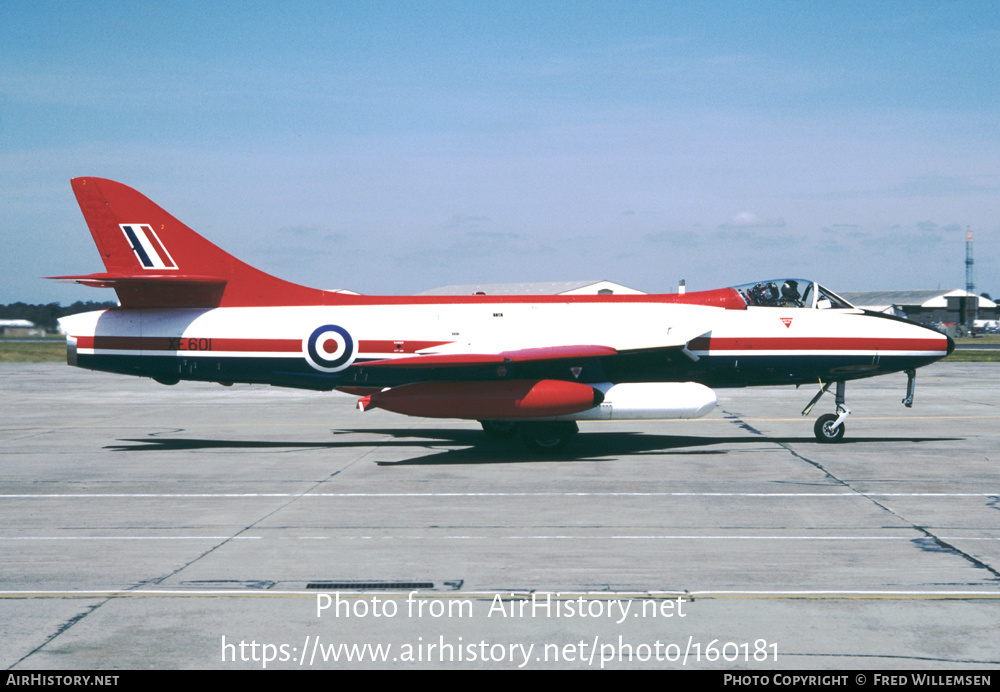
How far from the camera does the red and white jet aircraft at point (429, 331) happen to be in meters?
16.3

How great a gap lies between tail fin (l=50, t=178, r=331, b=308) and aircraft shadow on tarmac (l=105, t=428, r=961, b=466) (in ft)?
9.48

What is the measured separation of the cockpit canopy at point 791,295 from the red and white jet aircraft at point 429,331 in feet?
0.09

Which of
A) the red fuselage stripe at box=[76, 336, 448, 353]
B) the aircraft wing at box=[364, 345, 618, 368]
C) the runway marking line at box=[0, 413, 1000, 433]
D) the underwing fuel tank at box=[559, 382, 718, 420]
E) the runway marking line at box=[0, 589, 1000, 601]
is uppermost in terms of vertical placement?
the red fuselage stripe at box=[76, 336, 448, 353]

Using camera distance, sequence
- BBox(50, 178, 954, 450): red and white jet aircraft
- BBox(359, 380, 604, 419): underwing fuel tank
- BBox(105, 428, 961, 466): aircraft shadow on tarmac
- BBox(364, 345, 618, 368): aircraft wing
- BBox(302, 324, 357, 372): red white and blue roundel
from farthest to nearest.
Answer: BBox(302, 324, 357, 372): red white and blue roundel, BBox(50, 178, 954, 450): red and white jet aircraft, BBox(105, 428, 961, 466): aircraft shadow on tarmac, BBox(359, 380, 604, 419): underwing fuel tank, BBox(364, 345, 618, 368): aircraft wing

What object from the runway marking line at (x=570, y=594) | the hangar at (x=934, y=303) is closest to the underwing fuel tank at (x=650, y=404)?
the runway marking line at (x=570, y=594)

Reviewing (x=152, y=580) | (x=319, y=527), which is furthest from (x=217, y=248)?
(x=152, y=580)

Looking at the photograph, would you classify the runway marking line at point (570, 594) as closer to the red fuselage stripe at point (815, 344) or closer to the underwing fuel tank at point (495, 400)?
the underwing fuel tank at point (495, 400)

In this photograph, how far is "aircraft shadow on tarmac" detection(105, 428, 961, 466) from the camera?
15.5m

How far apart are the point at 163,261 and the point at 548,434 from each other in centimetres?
842

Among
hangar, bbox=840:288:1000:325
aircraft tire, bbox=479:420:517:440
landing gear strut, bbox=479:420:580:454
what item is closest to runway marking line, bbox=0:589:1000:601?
landing gear strut, bbox=479:420:580:454

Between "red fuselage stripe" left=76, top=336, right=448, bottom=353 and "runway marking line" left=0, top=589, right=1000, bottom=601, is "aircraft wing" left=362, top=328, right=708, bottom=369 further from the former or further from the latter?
"runway marking line" left=0, top=589, right=1000, bottom=601

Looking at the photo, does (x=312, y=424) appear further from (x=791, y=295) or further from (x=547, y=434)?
(x=791, y=295)

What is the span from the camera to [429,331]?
16844mm

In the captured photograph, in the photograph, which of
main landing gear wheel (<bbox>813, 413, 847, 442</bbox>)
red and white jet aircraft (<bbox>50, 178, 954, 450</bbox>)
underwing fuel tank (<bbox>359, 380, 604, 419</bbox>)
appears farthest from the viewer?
main landing gear wheel (<bbox>813, 413, 847, 442</bbox>)
